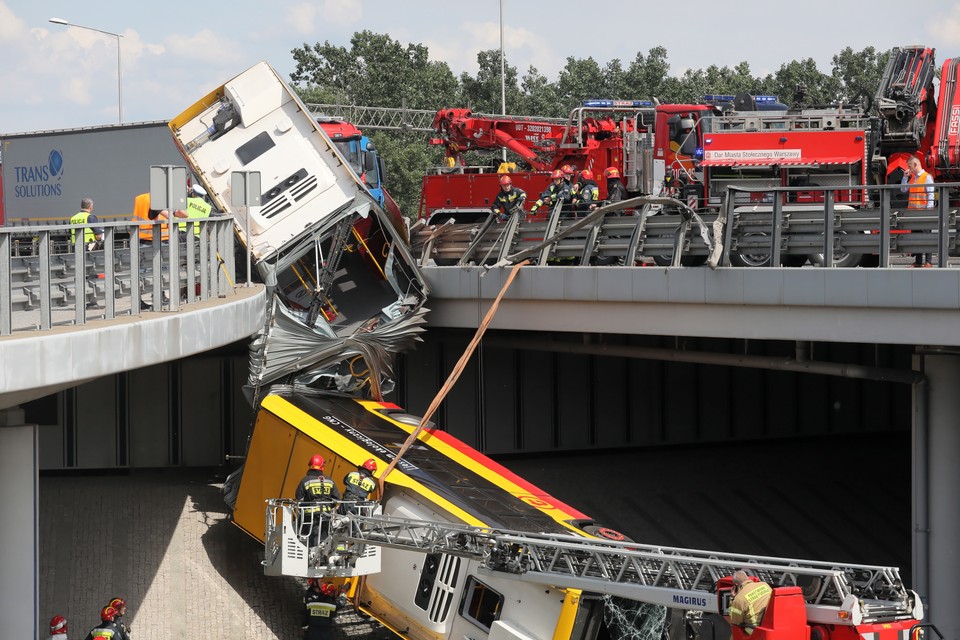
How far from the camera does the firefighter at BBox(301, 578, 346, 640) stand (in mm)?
13828

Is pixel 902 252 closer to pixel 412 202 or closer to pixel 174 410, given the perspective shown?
pixel 174 410

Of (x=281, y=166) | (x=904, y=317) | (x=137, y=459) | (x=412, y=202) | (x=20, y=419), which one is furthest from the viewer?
(x=412, y=202)

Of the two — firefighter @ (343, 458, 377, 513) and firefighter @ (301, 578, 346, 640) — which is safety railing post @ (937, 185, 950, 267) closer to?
firefighter @ (343, 458, 377, 513)

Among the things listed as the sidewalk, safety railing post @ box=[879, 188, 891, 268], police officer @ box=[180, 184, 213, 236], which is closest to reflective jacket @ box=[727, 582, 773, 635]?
safety railing post @ box=[879, 188, 891, 268]

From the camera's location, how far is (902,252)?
1427 centimetres

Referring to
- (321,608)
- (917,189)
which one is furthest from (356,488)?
(917,189)

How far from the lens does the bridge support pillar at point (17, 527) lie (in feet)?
36.2

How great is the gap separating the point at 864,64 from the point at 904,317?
198ft

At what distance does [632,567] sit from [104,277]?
5.82 meters

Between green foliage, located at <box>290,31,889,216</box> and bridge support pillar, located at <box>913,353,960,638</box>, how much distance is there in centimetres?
4277

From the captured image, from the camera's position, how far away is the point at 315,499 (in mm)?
12703

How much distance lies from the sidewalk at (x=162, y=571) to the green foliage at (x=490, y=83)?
128 ft

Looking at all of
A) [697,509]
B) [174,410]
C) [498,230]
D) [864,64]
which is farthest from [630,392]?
[864,64]

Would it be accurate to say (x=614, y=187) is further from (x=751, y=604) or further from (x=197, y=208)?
(x=751, y=604)
